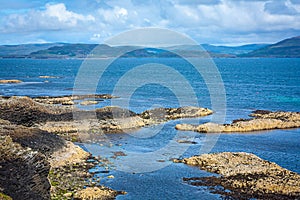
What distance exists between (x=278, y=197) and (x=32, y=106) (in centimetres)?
4751

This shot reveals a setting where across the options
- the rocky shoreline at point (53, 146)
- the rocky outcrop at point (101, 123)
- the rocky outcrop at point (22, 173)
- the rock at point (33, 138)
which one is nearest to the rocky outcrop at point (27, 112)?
the rocky shoreline at point (53, 146)

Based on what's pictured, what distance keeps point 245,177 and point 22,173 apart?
912 inches

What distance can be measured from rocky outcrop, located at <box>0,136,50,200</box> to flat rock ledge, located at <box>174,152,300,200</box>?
16.5 metres

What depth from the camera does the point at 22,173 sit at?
32125mm

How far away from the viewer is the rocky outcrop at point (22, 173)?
3145cm

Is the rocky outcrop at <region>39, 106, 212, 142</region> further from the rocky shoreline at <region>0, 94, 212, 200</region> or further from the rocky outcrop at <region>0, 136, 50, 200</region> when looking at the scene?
the rocky outcrop at <region>0, 136, 50, 200</region>

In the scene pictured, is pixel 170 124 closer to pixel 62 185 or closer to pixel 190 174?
pixel 190 174

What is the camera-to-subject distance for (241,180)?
42.3 metres

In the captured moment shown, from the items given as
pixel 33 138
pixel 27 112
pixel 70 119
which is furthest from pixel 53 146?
pixel 70 119

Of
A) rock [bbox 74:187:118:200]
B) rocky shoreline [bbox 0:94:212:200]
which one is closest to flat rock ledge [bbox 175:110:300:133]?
rocky shoreline [bbox 0:94:212:200]

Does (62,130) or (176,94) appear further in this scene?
(176,94)

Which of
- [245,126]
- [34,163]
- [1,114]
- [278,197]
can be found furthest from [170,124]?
[34,163]

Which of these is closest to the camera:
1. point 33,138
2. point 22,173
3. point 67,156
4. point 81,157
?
point 22,173

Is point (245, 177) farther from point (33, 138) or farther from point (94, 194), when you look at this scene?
point (33, 138)
